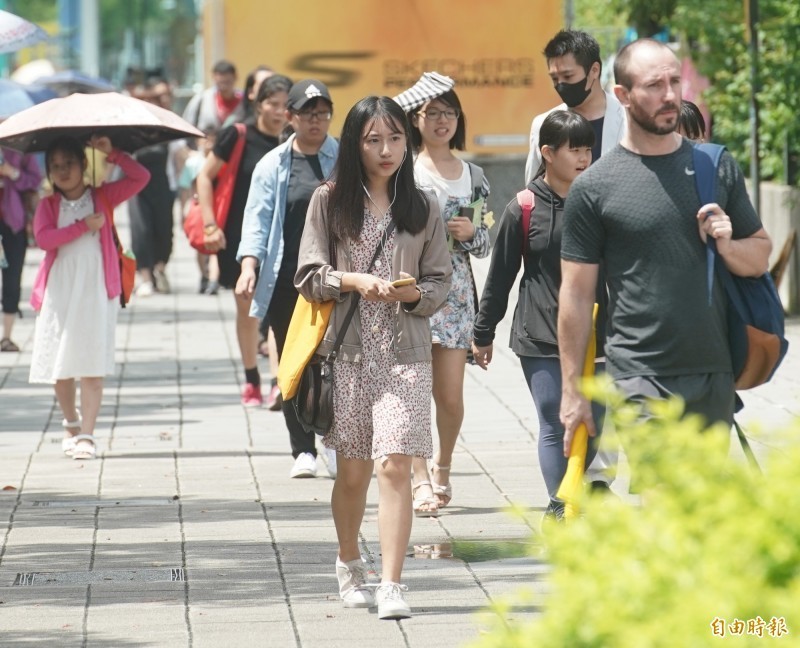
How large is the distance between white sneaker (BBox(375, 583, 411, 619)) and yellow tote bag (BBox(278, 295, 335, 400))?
0.71 meters

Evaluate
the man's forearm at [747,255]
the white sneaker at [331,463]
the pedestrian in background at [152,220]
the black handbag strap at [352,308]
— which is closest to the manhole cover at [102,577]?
the black handbag strap at [352,308]

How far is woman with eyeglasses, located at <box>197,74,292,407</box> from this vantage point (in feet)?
34.8

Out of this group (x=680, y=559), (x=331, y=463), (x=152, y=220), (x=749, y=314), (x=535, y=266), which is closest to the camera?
Answer: (x=680, y=559)

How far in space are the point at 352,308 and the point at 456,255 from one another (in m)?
1.88

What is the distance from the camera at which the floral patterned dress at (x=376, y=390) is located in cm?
594

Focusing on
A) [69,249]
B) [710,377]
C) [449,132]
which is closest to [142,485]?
[69,249]

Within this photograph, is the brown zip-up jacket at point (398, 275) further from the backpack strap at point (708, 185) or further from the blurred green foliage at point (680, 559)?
the blurred green foliage at point (680, 559)

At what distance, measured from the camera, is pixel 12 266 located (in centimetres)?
1467

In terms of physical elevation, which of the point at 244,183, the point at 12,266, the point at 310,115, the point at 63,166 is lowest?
the point at 12,266

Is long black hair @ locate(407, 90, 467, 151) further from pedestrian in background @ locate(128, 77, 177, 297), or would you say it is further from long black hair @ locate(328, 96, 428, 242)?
pedestrian in background @ locate(128, 77, 177, 297)

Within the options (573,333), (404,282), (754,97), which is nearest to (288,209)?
(404,282)

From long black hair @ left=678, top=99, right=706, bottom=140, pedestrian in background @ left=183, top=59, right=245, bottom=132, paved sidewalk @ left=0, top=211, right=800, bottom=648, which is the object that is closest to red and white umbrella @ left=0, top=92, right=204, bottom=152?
paved sidewalk @ left=0, top=211, right=800, bottom=648

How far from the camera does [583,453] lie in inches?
209

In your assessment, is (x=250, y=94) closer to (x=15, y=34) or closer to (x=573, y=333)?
(x=15, y=34)
